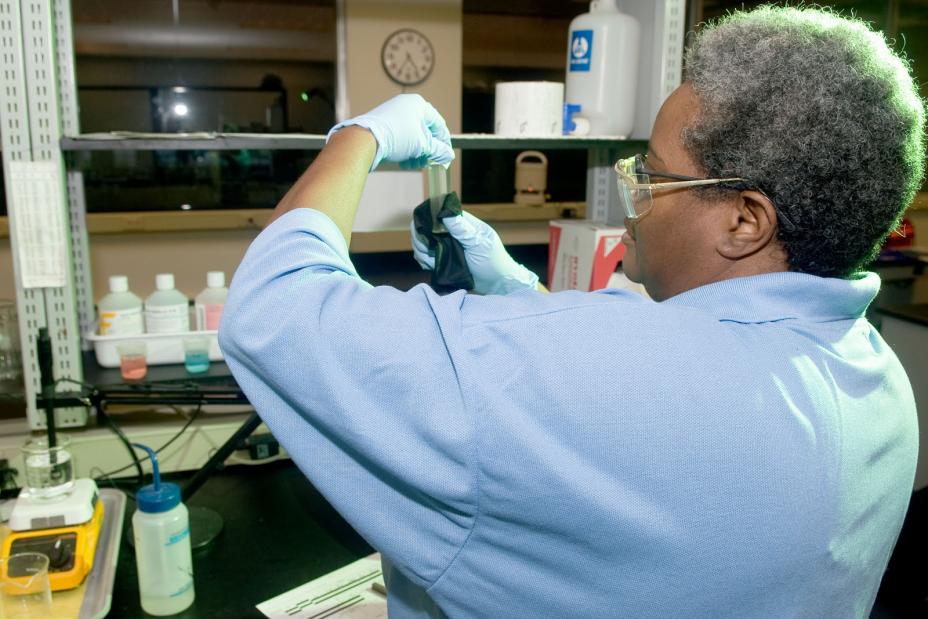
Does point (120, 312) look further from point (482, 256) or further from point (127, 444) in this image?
point (482, 256)

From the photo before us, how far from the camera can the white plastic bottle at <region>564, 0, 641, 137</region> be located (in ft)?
4.79

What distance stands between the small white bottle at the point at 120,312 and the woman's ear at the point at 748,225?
1091 millimetres

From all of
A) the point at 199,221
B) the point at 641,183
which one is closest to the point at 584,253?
the point at 641,183

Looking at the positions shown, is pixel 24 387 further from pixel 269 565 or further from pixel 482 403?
pixel 482 403

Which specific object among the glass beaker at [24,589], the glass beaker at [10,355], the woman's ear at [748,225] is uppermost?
the woman's ear at [748,225]

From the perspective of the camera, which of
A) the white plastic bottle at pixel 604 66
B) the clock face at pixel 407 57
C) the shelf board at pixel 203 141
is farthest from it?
the clock face at pixel 407 57

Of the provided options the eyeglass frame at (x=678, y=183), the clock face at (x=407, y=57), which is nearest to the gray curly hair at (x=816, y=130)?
the eyeglass frame at (x=678, y=183)

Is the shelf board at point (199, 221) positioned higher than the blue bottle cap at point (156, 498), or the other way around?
the shelf board at point (199, 221)

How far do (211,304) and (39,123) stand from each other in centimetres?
42

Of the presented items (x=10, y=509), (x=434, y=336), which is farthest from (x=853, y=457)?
(x=10, y=509)

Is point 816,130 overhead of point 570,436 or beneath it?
overhead

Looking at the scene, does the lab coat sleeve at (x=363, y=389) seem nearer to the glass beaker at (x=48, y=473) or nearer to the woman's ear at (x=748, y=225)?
the woman's ear at (x=748, y=225)

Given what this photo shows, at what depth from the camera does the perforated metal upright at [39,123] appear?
1.13m

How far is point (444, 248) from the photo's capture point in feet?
3.79
